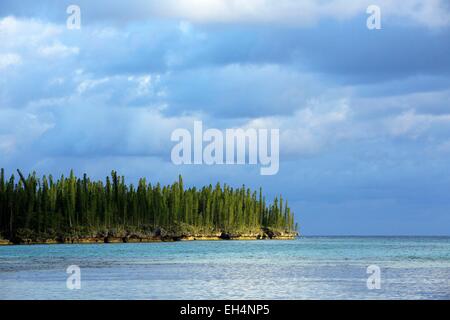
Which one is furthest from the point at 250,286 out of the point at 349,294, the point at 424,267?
the point at 424,267

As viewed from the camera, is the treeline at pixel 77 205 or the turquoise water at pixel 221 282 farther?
the treeline at pixel 77 205

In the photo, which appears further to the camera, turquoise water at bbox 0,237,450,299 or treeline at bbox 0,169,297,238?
treeline at bbox 0,169,297,238

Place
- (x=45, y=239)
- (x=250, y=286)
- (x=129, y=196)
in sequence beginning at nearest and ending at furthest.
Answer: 1. (x=250, y=286)
2. (x=45, y=239)
3. (x=129, y=196)

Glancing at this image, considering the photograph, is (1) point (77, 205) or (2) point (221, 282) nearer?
(2) point (221, 282)

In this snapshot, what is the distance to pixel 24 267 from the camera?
8000 centimetres

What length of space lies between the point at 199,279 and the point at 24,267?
23.5m

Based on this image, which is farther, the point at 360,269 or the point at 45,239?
the point at 45,239

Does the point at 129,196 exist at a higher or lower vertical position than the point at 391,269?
higher
